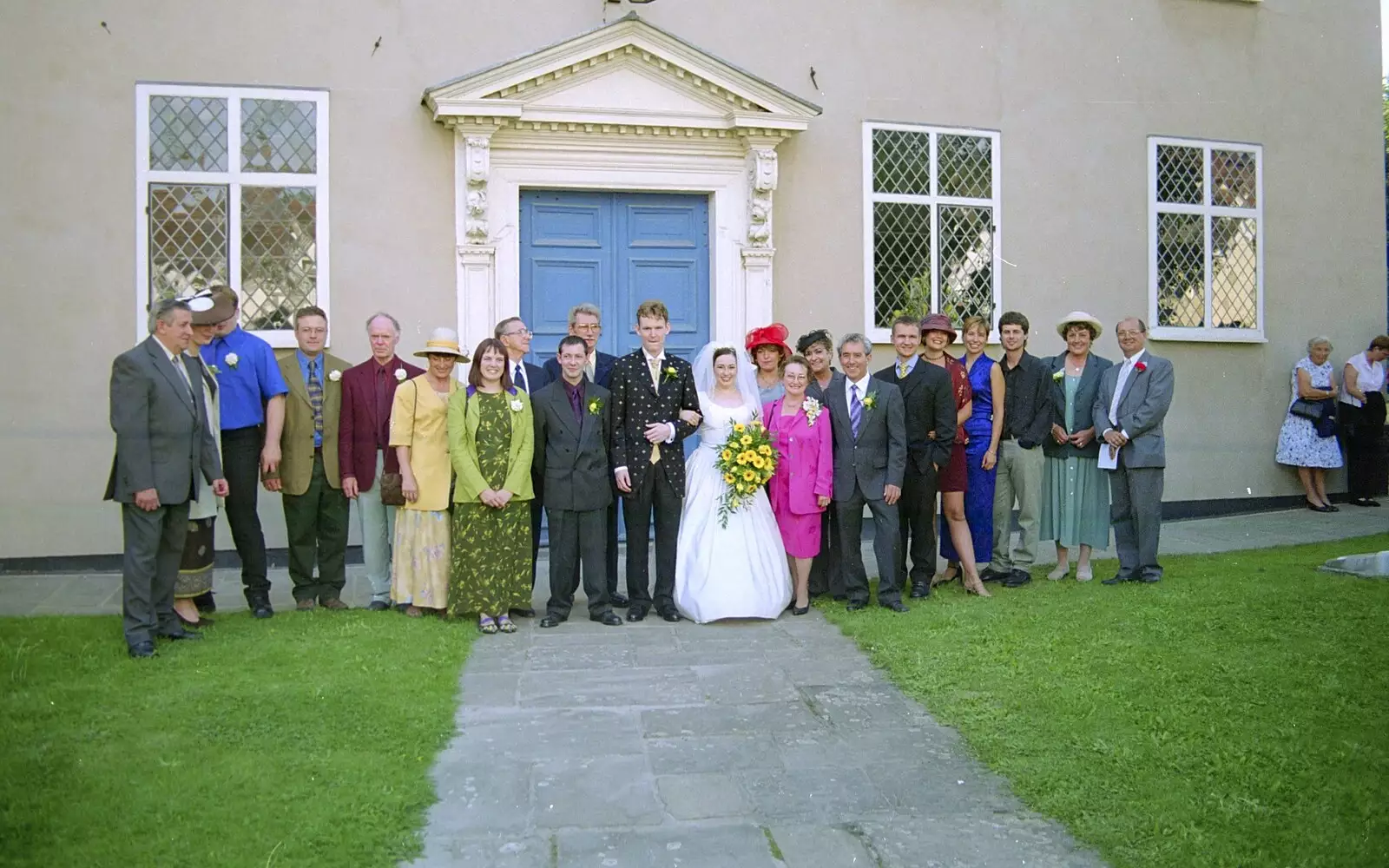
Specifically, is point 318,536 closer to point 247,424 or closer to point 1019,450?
point 247,424

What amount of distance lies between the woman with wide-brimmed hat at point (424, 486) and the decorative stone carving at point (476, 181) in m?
2.39

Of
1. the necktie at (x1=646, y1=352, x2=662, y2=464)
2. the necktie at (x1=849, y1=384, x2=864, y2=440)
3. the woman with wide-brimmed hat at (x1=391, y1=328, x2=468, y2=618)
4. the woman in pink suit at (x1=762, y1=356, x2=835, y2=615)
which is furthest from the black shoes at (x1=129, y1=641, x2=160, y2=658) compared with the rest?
the necktie at (x1=849, y1=384, x2=864, y2=440)

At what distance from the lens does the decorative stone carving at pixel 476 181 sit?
A: 385 inches

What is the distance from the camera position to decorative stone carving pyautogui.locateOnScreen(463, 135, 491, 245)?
979 centimetres

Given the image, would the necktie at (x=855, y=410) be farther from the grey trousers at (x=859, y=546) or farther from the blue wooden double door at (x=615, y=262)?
the blue wooden double door at (x=615, y=262)

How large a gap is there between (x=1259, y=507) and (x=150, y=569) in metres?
10.7

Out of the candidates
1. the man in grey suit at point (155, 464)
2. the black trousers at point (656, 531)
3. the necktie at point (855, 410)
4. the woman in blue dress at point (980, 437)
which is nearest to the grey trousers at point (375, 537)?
the man in grey suit at point (155, 464)

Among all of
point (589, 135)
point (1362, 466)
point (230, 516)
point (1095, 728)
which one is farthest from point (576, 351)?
point (1362, 466)

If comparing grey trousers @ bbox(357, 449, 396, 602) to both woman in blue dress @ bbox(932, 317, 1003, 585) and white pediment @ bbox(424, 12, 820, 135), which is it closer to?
white pediment @ bbox(424, 12, 820, 135)

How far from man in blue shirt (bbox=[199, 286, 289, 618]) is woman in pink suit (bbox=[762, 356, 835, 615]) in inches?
126

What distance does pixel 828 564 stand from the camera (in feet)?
27.7

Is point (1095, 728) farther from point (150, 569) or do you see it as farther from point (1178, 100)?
point (1178, 100)

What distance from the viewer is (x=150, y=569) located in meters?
6.65

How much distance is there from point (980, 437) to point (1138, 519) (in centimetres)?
130
